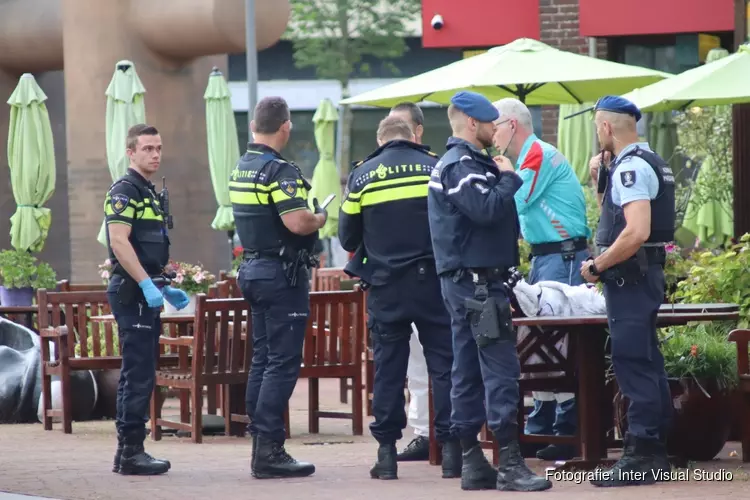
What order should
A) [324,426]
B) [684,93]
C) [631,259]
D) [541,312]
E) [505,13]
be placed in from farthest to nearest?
[505,13] → [324,426] → [684,93] → [541,312] → [631,259]

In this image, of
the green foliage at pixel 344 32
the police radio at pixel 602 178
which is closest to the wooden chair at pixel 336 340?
the police radio at pixel 602 178

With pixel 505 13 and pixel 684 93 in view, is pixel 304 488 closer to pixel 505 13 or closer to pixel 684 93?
pixel 684 93

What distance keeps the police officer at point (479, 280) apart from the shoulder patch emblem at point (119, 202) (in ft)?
6.02

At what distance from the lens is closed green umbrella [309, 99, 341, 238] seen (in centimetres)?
1802

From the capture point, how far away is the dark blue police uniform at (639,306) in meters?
7.54

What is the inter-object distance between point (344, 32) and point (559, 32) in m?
28.5

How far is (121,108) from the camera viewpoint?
1594 centimetres

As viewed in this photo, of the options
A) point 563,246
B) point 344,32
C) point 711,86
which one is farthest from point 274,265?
point 344,32

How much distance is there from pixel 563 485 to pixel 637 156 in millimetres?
1693

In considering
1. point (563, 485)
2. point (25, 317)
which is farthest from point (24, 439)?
point (563, 485)

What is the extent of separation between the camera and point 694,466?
827 centimetres

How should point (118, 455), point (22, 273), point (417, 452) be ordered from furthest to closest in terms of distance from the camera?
1. point (22, 273)
2. point (417, 452)
3. point (118, 455)

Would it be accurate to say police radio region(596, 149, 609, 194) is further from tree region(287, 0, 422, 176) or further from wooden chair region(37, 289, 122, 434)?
tree region(287, 0, 422, 176)

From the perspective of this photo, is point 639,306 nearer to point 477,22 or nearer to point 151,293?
point 151,293
